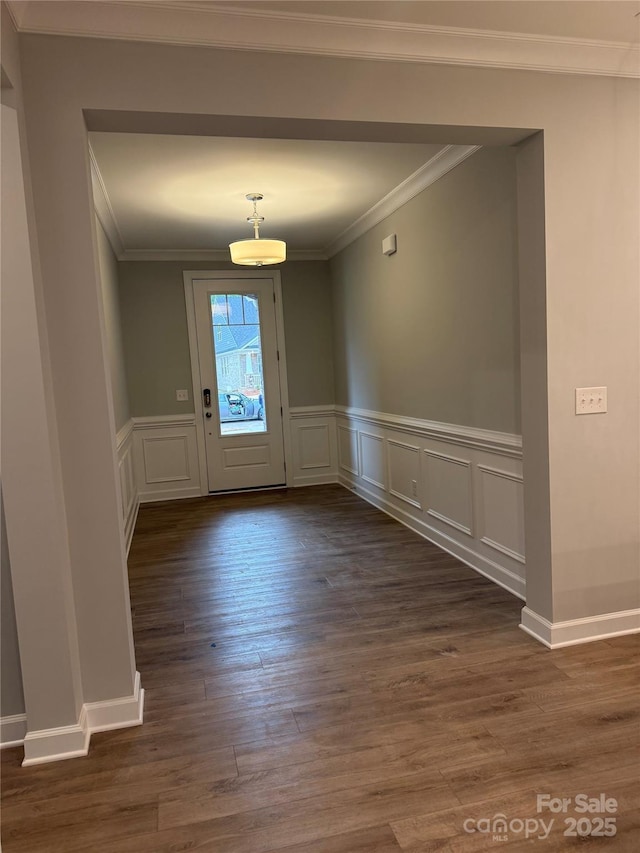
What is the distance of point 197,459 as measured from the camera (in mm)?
6117

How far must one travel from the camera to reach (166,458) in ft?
19.7

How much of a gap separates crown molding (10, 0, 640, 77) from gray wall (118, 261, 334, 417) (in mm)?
4041

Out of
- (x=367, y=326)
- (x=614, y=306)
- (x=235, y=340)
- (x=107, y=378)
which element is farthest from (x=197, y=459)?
(x=614, y=306)

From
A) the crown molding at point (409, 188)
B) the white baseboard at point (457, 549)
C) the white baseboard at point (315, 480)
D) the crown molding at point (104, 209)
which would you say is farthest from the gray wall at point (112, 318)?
the white baseboard at point (457, 549)

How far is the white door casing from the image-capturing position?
5.99 meters

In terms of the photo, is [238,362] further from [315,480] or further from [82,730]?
Answer: [82,730]

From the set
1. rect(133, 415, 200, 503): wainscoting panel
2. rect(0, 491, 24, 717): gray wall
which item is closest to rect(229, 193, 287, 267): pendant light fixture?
rect(133, 415, 200, 503): wainscoting panel

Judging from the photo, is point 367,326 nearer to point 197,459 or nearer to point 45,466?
point 197,459

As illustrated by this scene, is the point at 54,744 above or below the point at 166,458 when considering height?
below

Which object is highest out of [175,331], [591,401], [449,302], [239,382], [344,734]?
[175,331]

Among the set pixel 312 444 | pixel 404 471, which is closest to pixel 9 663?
pixel 404 471

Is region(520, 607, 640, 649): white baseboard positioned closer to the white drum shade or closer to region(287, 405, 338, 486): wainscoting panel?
the white drum shade

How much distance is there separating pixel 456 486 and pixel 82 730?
99.0 inches

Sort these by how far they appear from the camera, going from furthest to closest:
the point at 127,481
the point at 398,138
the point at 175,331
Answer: the point at 175,331, the point at 127,481, the point at 398,138
